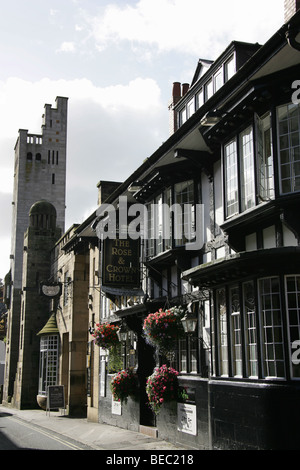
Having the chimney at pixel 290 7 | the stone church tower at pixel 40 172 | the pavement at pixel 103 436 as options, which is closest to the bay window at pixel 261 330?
the pavement at pixel 103 436

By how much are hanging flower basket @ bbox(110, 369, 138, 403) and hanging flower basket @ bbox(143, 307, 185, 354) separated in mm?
4680

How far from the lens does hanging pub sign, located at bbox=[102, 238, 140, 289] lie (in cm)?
1886

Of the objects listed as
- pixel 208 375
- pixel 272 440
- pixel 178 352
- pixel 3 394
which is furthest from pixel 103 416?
pixel 3 394

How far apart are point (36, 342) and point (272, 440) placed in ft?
99.7

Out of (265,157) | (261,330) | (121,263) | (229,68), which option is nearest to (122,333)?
(121,263)

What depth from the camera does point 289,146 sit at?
441 inches

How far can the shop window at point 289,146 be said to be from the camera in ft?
36.2

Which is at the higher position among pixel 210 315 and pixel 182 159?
pixel 182 159

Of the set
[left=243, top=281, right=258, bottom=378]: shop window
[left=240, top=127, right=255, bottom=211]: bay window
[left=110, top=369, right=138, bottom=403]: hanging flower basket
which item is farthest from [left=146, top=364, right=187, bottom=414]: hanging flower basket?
[left=240, top=127, right=255, bottom=211]: bay window

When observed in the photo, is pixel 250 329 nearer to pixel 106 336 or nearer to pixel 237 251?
pixel 237 251

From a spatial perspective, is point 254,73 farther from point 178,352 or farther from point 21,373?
point 21,373

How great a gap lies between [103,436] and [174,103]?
1325cm

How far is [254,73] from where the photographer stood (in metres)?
11.5
